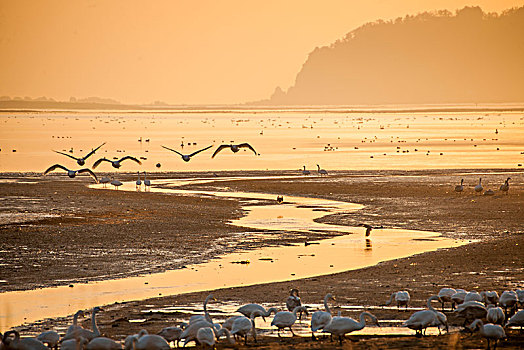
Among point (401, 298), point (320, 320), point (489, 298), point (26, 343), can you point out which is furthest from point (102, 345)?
point (489, 298)

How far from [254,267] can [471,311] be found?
8428 millimetres

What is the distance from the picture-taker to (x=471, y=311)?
1472 centimetres

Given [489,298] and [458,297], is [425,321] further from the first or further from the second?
[489,298]

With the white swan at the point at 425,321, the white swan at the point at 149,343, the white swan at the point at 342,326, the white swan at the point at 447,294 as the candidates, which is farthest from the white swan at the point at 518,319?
the white swan at the point at 149,343

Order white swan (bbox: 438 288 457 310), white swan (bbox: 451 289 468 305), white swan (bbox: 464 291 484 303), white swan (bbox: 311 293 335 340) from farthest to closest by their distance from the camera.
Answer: white swan (bbox: 438 288 457 310)
white swan (bbox: 451 289 468 305)
white swan (bbox: 464 291 484 303)
white swan (bbox: 311 293 335 340)

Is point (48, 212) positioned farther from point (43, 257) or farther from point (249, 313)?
point (249, 313)

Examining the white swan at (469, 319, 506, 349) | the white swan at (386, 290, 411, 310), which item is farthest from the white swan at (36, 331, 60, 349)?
the white swan at (469, 319, 506, 349)

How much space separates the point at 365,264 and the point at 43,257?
872 centimetres

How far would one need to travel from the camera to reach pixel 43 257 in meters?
23.2

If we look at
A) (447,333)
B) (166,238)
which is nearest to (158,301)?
(447,333)

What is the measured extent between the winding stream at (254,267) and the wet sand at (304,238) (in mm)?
872

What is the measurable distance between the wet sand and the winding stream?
2.86 feet

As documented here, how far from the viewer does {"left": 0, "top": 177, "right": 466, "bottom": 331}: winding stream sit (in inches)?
719

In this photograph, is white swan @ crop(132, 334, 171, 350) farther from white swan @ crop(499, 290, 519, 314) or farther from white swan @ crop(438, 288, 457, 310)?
white swan @ crop(499, 290, 519, 314)
